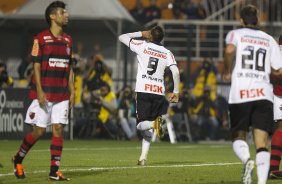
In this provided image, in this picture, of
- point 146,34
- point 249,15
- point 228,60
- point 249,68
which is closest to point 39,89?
point 228,60

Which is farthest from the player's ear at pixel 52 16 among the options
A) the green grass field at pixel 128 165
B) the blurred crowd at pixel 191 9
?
the blurred crowd at pixel 191 9

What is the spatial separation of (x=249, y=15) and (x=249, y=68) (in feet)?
2.10

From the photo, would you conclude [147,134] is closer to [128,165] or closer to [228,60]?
[128,165]

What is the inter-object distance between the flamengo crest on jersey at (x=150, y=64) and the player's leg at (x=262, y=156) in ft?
16.9

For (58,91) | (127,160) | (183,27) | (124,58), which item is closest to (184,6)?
(183,27)

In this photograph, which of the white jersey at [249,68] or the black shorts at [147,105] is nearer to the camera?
the white jersey at [249,68]

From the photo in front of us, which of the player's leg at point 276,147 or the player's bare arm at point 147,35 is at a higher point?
the player's bare arm at point 147,35

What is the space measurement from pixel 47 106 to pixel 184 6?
20014mm

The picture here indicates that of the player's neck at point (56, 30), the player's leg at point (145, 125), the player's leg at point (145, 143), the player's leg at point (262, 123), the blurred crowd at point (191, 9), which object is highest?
the blurred crowd at point (191, 9)

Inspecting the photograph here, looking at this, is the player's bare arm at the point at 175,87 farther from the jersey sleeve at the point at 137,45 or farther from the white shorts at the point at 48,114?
the white shorts at the point at 48,114

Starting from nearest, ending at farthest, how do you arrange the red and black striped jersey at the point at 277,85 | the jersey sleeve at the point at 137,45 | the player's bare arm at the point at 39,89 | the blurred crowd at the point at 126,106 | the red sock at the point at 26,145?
the player's bare arm at the point at 39,89 < the red sock at the point at 26,145 < the red and black striped jersey at the point at 277,85 < the jersey sleeve at the point at 137,45 < the blurred crowd at the point at 126,106

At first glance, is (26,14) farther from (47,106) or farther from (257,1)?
(47,106)

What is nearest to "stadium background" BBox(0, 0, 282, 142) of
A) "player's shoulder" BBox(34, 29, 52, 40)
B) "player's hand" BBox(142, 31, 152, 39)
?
"player's hand" BBox(142, 31, 152, 39)

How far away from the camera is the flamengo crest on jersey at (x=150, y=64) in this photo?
1678 centimetres
